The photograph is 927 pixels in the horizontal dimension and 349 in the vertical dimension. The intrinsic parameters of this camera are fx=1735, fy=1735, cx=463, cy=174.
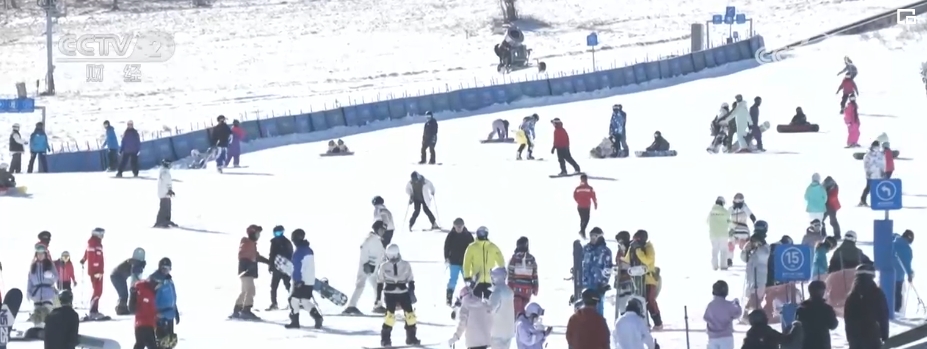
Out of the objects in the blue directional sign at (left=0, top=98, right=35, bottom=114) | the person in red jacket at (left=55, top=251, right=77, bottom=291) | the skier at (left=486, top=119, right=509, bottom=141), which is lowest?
the person in red jacket at (left=55, top=251, right=77, bottom=291)

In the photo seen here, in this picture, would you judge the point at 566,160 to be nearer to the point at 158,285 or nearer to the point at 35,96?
the point at 158,285

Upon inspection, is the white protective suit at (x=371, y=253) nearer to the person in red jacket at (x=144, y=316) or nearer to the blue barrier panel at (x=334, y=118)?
the person in red jacket at (x=144, y=316)

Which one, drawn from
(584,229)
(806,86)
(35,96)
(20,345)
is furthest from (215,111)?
(20,345)

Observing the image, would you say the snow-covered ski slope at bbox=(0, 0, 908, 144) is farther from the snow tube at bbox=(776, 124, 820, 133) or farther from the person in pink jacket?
the person in pink jacket

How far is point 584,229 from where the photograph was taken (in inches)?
950

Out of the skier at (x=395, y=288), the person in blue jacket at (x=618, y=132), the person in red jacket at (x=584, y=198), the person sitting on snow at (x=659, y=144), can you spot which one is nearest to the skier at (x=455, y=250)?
the skier at (x=395, y=288)

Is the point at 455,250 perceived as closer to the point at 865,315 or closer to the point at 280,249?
the point at 280,249

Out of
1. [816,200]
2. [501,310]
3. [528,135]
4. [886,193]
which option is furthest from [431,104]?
[501,310]

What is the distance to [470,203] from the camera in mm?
27766

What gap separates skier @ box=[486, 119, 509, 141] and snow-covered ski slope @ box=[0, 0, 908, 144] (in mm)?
11561

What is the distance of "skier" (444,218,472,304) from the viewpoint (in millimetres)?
18938

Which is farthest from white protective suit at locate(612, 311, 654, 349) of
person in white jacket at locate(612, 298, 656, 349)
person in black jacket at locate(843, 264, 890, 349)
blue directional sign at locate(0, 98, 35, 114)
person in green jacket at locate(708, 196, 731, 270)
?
blue directional sign at locate(0, 98, 35, 114)

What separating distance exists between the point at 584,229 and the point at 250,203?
6.61 meters

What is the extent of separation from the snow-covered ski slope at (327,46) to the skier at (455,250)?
28.3 m
